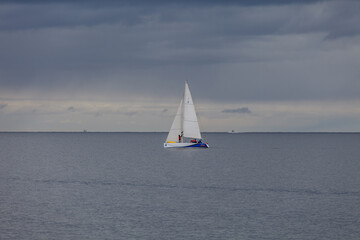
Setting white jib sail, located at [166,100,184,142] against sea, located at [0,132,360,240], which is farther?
white jib sail, located at [166,100,184,142]

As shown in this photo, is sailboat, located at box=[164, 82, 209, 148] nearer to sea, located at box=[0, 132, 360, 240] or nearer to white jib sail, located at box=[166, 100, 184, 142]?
white jib sail, located at box=[166, 100, 184, 142]

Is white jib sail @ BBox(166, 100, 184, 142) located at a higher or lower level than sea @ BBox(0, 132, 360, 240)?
higher

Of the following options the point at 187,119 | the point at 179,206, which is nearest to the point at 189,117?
the point at 187,119

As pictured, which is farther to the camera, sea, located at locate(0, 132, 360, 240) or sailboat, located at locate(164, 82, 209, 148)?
sailboat, located at locate(164, 82, 209, 148)

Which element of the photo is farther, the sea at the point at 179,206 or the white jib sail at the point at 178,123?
the white jib sail at the point at 178,123

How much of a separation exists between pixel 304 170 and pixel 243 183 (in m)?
25.8

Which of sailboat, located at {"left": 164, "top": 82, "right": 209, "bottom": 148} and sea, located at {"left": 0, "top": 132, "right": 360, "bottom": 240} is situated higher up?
sailboat, located at {"left": 164, "top": 82, "right": 209, "bottom": 148}

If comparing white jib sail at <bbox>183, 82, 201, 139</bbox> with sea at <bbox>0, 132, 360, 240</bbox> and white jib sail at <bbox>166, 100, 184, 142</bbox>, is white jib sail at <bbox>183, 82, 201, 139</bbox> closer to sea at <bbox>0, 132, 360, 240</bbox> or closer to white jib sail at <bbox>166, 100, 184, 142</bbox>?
white jib sail at <bbox>166, 100, 184, 142</bbox>

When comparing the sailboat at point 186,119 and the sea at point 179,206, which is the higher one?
the sailboat at point 186,119

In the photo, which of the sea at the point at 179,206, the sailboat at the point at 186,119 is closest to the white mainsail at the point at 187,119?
the sailboat at the point at 186,119

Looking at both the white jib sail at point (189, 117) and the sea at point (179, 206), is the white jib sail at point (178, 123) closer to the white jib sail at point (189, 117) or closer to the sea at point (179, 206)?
the white jib sail at point (189, 117)

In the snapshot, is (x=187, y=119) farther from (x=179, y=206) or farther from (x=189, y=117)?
(x=179, y=206)

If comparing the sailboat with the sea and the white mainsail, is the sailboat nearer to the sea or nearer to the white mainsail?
the white mainsail

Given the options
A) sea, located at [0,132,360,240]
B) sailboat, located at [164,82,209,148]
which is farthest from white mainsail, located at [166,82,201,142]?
sea, located at [0,132,360,240]
